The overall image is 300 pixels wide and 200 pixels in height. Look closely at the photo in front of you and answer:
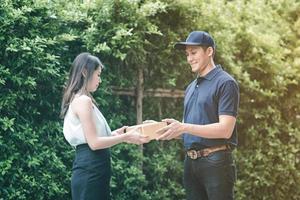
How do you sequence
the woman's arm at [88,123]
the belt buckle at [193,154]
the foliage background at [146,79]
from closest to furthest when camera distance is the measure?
1. the woman's arm at [88,123]
2. the belt buckle at [193,154]
3. the foliage background at [146,79]

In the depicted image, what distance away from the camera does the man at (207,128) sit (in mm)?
3893

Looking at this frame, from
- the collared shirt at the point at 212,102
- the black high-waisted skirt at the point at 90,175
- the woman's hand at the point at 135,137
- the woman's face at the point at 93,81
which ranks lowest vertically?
the black high-waisted skirt at the point at 90,175

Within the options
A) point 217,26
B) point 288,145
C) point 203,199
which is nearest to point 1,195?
point 203,199

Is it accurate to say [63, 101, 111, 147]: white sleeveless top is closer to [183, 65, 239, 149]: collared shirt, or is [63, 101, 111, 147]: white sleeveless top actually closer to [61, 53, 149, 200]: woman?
[61, 53, 149, 200]: woman

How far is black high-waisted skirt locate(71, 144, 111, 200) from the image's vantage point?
3.73m

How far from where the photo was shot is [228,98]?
3914 mm

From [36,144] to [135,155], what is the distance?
1.17 m

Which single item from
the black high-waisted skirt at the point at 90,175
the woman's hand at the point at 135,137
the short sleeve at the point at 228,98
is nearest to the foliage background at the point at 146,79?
the black high-waisted skirt at the point at 90,175

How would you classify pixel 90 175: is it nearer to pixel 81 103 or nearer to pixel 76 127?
pixel 76 127

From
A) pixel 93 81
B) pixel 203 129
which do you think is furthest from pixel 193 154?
pixel 93 81

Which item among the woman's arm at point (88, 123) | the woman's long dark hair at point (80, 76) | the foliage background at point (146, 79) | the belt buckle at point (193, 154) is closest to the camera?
the woman's arm at point (88, 123)

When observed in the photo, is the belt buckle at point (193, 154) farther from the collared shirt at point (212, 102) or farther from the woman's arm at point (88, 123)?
the woman's arm at point (88, 123)

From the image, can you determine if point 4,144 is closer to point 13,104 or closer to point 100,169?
point 13,104

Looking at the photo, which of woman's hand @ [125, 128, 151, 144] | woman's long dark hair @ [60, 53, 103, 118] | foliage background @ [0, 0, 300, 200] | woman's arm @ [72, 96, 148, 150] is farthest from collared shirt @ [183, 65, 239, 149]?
foliage background @ [0, 0, 300, 200]
